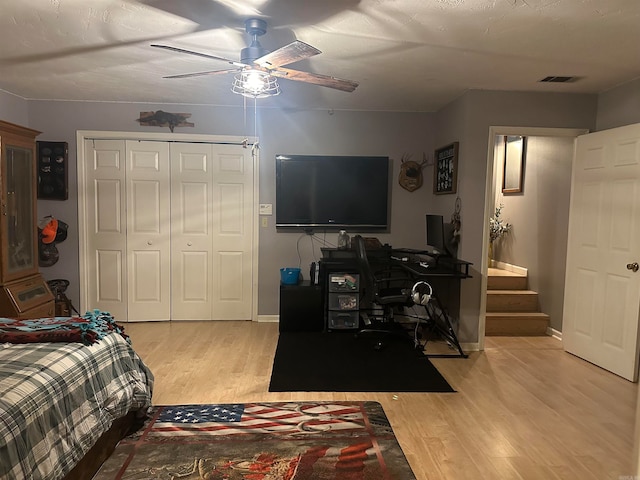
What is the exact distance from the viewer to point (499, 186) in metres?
5.89

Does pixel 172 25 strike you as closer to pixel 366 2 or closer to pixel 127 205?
Answer: pixel 366 2

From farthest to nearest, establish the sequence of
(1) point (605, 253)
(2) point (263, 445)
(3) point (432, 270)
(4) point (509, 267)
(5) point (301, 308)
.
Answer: (4) point (509, 267) < (5) point (301, 308) < (3) point (432, 270) < (1) point (605, 253) < (2) point (263, 445)

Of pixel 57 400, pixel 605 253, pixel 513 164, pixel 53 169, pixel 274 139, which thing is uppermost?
pixel 274 139

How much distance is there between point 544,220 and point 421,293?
6.26 feet

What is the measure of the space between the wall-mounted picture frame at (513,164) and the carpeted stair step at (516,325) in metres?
1.61

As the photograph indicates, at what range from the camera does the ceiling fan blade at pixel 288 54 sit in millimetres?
2283

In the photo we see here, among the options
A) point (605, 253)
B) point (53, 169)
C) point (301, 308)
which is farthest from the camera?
point (53, 169)

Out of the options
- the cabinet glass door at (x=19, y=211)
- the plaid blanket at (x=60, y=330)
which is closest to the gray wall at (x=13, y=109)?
the cabinet glass door at (x=19, y=211)

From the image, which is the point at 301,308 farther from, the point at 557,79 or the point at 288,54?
the point at 557,79

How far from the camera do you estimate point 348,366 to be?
12.2 feet

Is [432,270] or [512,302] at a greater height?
[432,270]

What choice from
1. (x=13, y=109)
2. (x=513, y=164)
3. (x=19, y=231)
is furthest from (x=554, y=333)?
(x=13, y=109)

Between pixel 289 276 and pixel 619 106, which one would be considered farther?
pixel 289 276

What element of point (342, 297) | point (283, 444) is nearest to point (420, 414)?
point (283, 444)
